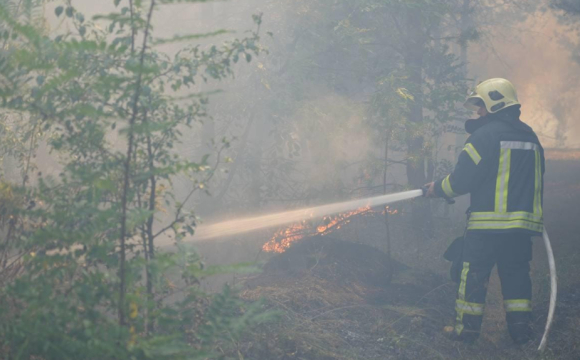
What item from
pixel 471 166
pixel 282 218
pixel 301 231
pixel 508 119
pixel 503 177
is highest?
pixel 508 119

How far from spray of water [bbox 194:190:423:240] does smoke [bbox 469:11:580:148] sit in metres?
18.7

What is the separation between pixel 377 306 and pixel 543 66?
3097cm

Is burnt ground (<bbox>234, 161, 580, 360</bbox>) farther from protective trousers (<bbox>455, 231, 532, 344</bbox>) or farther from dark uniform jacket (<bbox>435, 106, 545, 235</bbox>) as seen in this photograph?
dark uniform jacket (<bbox>435, 106, 545, 235</bbox>)

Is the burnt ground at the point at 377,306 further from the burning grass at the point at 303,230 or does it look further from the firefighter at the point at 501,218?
the burning grass at the point at 303,230

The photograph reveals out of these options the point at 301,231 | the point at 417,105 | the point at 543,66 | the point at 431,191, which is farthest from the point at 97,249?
the point at 543,66

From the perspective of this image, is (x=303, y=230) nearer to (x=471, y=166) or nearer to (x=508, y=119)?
(x=471, y=166)

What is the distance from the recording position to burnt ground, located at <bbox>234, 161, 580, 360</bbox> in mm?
4590

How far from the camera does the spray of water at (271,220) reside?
811 centimetres

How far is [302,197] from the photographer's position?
9.08 m

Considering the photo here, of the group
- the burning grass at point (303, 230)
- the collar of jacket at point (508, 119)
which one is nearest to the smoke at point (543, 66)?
the burning grass at point (303, 230)

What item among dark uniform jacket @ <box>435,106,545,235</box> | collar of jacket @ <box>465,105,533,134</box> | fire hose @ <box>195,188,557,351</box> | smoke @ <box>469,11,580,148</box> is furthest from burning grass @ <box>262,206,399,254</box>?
smoke @ <box>469,11,580,148</box>

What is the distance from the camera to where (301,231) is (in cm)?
827

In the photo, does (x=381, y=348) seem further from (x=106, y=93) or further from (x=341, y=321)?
(x=106, y=93)

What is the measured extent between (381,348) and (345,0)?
654cm
